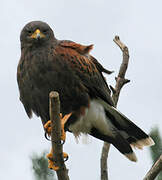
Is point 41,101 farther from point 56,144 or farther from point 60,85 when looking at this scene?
point 56,144

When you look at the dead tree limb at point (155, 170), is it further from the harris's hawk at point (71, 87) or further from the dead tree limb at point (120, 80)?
the harris's hawk at point (71, 87)

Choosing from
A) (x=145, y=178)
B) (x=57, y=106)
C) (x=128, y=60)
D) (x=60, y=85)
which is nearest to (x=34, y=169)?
(x=57, y=106)

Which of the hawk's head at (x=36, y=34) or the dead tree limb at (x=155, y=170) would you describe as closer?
the dead tree limb at (x=155, y=170)

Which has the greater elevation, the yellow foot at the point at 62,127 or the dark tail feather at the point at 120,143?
the yellow foot at the point at 62,127

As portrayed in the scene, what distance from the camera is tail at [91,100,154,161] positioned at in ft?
17.1

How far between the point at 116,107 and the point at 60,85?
1.03m

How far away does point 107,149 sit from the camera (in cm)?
515

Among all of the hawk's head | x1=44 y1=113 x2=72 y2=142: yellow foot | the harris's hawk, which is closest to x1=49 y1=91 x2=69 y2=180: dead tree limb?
x1=44 y1=113 x2=72 y2=142: yellow foot

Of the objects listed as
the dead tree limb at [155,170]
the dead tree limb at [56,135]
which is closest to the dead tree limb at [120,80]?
the dead tree limb at [56,135]

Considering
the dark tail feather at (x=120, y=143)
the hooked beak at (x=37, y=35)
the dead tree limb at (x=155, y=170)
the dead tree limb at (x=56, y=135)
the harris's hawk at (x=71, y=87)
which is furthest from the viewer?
the dark tail feather at (x=120, y=143)

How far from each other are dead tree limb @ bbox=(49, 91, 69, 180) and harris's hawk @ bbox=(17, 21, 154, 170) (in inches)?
37.1

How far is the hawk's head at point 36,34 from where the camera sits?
16.8ft

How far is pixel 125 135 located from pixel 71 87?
1145 mm

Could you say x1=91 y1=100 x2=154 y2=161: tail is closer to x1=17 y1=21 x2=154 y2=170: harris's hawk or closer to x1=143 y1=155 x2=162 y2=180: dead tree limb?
x1=17 y1=21 x2=154 y2=170: harris's hawk
